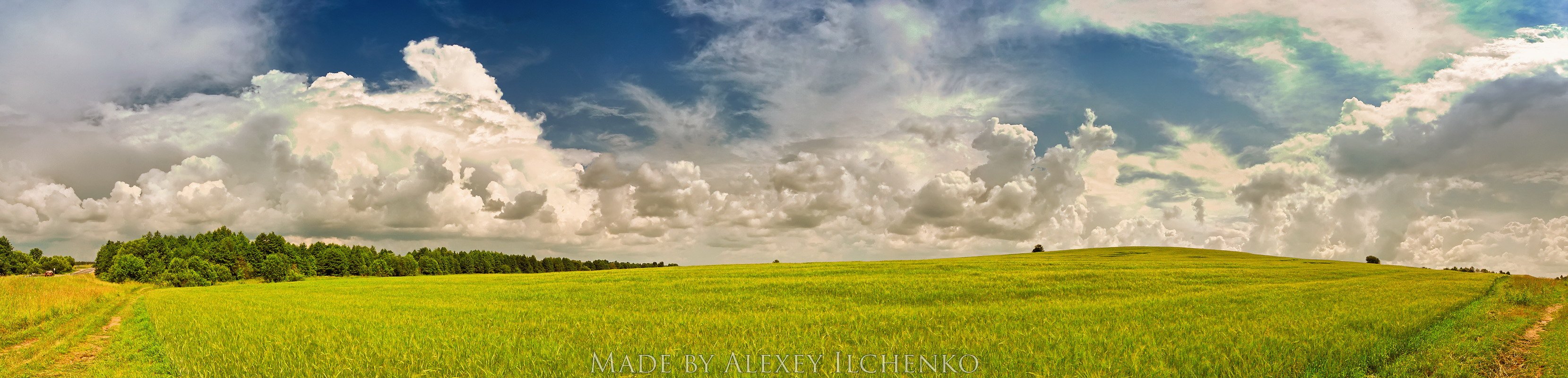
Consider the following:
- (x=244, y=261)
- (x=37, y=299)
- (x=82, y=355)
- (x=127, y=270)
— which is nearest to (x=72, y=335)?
(x=82, y=355)

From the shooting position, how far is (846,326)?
1318cm

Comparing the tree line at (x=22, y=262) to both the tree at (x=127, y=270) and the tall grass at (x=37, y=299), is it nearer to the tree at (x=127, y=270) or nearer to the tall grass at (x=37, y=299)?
the tree at (x=127, y=270)

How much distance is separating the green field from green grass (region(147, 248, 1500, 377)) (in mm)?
79

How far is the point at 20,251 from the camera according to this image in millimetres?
118938

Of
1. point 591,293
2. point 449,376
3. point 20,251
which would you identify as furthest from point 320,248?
point 449,376

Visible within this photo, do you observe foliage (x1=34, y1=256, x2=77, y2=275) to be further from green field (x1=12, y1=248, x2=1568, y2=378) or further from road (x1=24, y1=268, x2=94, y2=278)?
green field (x1=12, y1=248, x2=1568, y2=378)

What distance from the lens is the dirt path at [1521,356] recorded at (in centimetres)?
1005

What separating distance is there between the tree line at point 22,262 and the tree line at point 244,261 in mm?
9571

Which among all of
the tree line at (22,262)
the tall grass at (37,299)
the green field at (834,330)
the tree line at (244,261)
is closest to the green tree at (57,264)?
the tree line at (22,262)

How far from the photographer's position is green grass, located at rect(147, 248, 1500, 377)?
9.36 metres

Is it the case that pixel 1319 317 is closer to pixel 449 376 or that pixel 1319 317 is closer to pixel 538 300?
pixel 449 376

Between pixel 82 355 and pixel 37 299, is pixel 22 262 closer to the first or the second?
pixel 37 299

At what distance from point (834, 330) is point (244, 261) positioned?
12767cm

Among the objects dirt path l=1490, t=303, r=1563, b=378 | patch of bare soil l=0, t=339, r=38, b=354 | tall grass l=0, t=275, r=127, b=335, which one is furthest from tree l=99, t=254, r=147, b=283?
dirt path l=1490, t=303, r=1563, b=378
